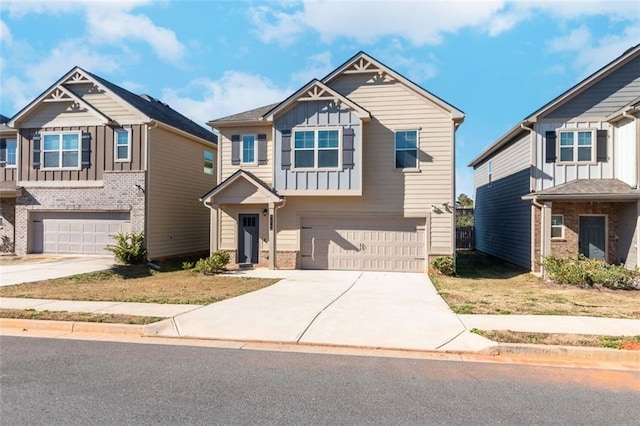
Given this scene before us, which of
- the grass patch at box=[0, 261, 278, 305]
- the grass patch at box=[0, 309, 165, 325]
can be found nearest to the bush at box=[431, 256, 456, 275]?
the grass patch at box=[0, 261, 278, 305]

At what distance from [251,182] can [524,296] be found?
10317mm

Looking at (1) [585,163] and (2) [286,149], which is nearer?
(1) [585,163]

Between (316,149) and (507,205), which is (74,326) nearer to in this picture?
(316,149)

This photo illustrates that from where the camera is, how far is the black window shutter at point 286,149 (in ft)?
54.2

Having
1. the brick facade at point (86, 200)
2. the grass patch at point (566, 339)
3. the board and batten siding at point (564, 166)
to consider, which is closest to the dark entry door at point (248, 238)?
the brick facade at point (86, 200)

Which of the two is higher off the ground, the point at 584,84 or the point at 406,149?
the point at 584,84

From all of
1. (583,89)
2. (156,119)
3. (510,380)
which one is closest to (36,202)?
(156,119)

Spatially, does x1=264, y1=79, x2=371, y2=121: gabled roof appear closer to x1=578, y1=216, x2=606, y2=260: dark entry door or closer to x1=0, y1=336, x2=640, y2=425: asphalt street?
x1=578, y1=216, x2=606, y2=260: dark entry door

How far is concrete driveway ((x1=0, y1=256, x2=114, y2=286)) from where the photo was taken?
13180 mm

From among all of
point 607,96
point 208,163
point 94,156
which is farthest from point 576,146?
point 94,156

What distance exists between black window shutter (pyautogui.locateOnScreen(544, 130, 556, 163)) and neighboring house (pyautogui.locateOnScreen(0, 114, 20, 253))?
22.4 m

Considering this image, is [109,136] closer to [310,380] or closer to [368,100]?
[368,100]

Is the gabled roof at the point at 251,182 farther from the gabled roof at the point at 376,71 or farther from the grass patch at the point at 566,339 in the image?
the grass patch at the point at 566,339

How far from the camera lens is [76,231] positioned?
18641 mm
